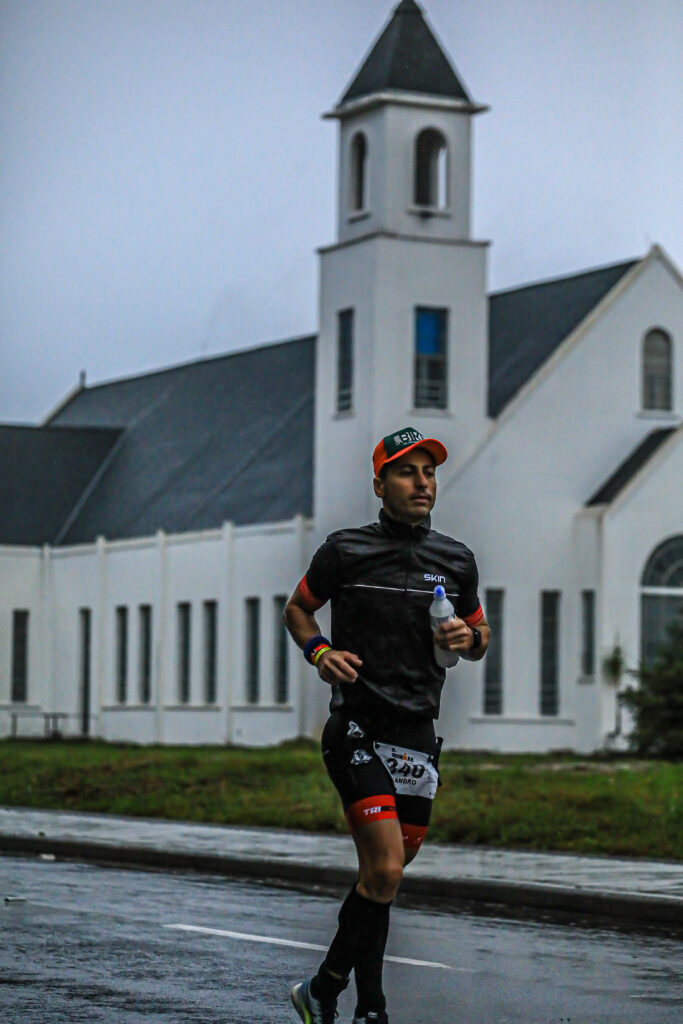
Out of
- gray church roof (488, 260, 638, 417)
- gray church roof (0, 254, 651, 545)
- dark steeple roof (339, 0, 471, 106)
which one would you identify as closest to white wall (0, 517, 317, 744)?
gray church roof (0, 254, 651, 545)

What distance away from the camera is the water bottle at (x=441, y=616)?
8.12 meters

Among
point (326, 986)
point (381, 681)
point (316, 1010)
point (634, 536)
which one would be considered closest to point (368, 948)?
point (326, 986)

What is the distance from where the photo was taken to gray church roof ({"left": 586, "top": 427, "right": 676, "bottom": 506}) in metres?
47.6

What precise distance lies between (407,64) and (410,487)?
39912 millimetres

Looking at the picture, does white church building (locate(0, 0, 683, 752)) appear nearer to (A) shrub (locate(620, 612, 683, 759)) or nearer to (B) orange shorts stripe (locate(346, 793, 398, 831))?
(A) shrub (locate(620, 612, 683, 759))

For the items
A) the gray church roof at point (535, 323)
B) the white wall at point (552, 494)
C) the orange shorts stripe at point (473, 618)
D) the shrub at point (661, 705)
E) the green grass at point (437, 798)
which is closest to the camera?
the orange shorts stripe at point (473, 618)

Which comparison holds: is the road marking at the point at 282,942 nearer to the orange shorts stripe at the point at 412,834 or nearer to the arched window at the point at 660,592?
the orange shorts stripe at the point at 412,834

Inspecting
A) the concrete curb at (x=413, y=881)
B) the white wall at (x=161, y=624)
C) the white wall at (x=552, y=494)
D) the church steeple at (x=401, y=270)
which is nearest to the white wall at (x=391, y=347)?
the church steeple at (x=401, y=270)

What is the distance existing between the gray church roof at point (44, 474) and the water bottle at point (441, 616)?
56.4 metres

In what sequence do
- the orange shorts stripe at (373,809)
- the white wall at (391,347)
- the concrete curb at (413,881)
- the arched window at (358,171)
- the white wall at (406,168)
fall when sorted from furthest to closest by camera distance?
the arched window at (358,171) < the white wall at (406,168) < the white wall at (391,347) < the concrete curb at (413,881) < the orange shorts stripe at (373,809)

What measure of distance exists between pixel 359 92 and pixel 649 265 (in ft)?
25.0

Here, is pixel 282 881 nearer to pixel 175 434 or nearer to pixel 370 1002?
pixel 370 1002

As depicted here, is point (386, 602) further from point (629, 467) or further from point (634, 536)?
point (629, 467)

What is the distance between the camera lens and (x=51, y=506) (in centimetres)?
6550
